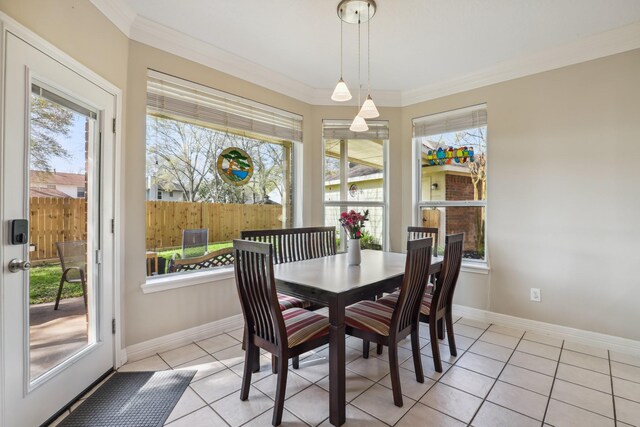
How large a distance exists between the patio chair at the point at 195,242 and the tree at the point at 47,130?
46.2 inches

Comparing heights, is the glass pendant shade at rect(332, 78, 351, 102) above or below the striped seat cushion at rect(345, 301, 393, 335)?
above

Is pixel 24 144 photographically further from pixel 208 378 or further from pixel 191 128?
pixel 208 378

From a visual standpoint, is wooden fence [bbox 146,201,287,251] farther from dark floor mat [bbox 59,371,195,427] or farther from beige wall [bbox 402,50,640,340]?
beige wall [bbox 402,50,640,340]

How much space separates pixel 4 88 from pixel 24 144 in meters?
0.26

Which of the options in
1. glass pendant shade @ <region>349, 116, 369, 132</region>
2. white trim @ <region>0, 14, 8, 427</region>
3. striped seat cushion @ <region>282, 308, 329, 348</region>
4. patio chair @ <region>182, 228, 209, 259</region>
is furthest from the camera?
patio chair @ <region>182, 228, 209, 259</region>

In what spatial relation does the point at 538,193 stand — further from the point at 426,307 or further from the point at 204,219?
the point at 204,219

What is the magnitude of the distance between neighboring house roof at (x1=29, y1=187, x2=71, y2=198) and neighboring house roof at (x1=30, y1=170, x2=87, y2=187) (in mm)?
40

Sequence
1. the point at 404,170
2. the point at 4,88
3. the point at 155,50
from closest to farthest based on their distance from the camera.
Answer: the point at 4,88, the point at 155,50, the point at 404,170

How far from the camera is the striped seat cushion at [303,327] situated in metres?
1.75

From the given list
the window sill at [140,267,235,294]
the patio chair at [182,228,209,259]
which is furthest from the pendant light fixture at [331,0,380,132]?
the window sill at [140,267,235,294]

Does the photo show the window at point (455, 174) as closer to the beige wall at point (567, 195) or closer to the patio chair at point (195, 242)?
the beige wall at point (567, 195)

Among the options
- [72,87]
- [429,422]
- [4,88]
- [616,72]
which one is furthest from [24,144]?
[616,72]

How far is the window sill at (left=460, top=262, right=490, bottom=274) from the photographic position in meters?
3.26

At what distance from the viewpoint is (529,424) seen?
5.48 ft
